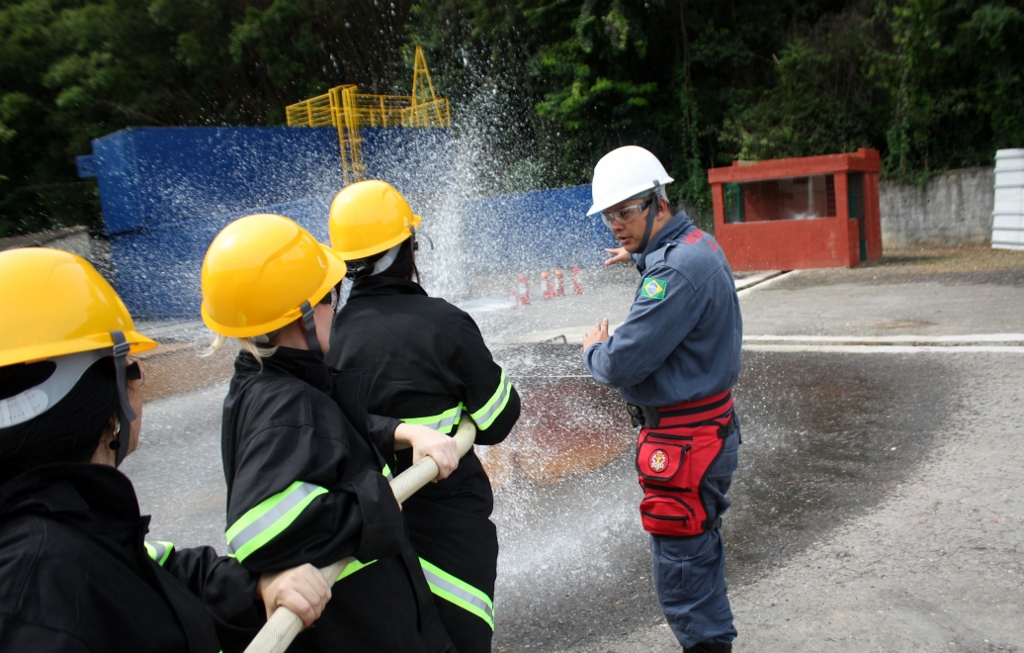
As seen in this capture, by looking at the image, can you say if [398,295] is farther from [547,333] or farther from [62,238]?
[62,238]

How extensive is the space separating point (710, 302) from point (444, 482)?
3.80ft

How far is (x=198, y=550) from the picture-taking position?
5.92ft

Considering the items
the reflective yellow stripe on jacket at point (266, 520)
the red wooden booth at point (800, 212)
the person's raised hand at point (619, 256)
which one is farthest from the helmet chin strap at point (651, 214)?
the red wooden booth at point (800, 212)

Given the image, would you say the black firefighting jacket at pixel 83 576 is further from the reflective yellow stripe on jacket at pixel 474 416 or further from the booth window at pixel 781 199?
the booth window at pixel 781 199

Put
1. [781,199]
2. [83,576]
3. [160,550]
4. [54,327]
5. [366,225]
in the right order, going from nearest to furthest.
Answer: [83,576] → [54,327] → [160,550] → [366,225] → [781,199]

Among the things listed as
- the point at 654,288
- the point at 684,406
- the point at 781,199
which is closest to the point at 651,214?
the point at 654,288

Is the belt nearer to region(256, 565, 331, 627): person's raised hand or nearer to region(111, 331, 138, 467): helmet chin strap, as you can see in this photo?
region(256, 565, 331, 627): person's raised hand

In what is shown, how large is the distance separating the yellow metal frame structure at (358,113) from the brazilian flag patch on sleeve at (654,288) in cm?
2233

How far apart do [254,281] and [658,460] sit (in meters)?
1.60

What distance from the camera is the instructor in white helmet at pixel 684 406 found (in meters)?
2.73

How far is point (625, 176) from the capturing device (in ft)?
9.56

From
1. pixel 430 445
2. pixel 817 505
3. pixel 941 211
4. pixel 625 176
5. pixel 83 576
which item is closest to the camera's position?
pixel 83 576

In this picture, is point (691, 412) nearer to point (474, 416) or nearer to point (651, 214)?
point (651, 214)

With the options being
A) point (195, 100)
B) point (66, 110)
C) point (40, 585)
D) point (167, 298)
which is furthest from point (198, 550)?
point (195, 100)
